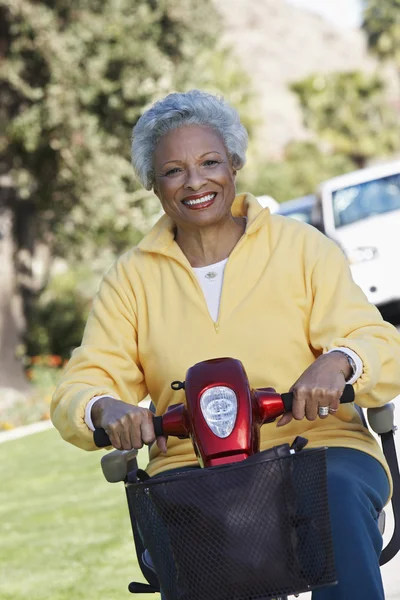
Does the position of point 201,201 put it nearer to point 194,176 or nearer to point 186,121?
point 194,176

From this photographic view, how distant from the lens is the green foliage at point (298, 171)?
48.0m

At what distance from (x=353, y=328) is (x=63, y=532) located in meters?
4.04

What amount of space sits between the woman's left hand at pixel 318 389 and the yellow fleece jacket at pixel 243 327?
28cm

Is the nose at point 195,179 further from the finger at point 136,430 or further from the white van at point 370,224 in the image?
the white van at point 370,224

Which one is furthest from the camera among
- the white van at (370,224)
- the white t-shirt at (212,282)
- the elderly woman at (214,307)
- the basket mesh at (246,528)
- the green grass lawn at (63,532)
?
the white van at (370,224)

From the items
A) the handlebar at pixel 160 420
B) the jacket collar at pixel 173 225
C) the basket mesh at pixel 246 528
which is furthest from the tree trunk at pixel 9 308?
the basket mesh at pixel 246 528

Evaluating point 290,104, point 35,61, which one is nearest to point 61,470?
point 35,61

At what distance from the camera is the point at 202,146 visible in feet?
11.0

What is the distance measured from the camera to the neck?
138 inches

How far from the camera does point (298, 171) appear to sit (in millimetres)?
54500

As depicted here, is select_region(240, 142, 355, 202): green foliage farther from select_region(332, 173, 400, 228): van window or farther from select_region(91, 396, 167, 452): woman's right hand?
select_region(91, 396, 167, 452): woman's right hand

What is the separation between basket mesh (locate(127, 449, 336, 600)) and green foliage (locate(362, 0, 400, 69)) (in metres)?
44.6

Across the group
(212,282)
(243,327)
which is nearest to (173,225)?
(212,282)

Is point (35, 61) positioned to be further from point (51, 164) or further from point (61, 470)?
point (61, 470)
